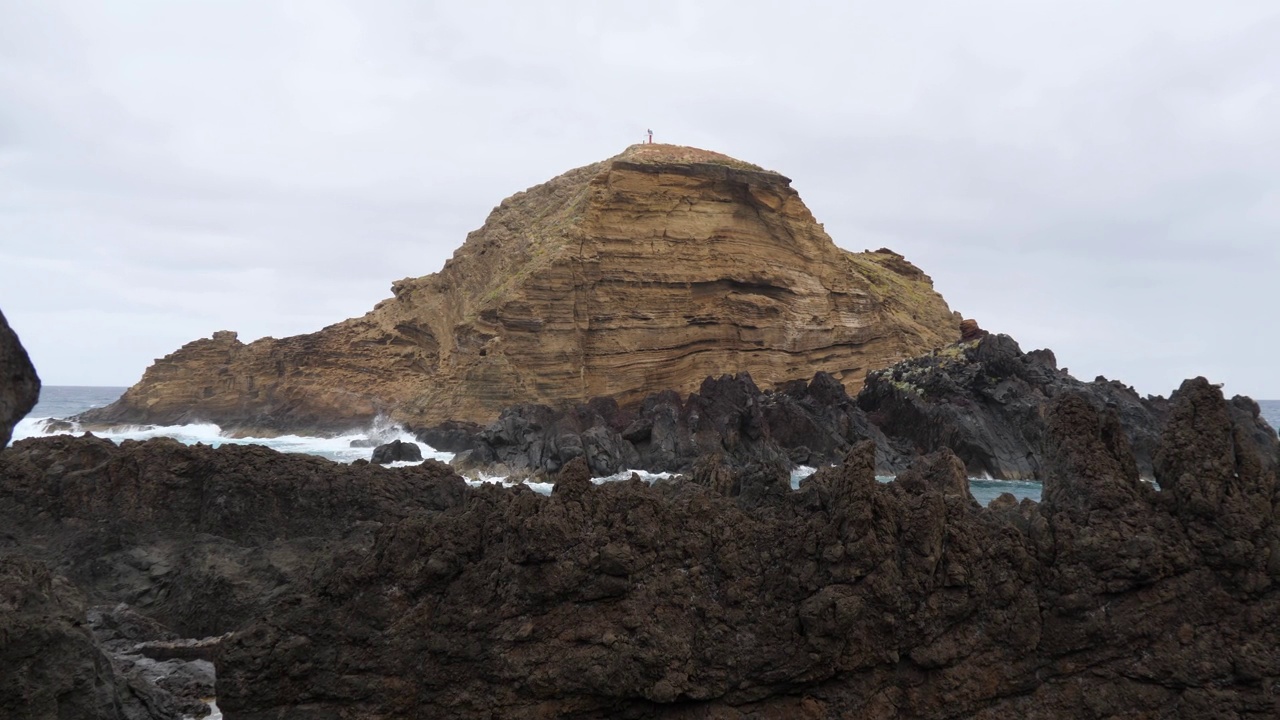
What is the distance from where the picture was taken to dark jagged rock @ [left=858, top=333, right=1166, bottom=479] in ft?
124

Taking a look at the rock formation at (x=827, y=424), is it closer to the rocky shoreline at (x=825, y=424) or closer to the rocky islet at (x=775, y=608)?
the rocky shoreline at (x=825, y=424)

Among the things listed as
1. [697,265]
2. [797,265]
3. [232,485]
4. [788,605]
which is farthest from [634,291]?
[788,605]

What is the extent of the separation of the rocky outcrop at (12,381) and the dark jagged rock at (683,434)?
26.2m

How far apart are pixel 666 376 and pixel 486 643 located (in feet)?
140

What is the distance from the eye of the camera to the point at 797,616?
6.98 m

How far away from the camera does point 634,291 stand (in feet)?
160

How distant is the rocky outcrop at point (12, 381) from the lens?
6.14 m

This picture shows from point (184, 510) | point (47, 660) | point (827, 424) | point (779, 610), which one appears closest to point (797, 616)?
point (779, 610)

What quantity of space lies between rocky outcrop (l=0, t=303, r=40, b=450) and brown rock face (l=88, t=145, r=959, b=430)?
1566 inches

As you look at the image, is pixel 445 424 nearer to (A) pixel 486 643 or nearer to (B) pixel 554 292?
(B) pixel 554 292

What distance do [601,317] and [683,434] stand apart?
1271cm

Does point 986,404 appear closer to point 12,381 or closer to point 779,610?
point 779,610

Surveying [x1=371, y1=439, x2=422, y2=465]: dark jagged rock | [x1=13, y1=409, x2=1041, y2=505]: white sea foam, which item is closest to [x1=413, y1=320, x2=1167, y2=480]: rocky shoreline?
[x1=13, y1=409, x2=1041, y2=505]: white sea foam

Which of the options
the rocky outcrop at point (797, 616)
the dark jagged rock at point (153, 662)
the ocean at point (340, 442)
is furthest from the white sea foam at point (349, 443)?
the rocky outcrop at point (797, 616)
